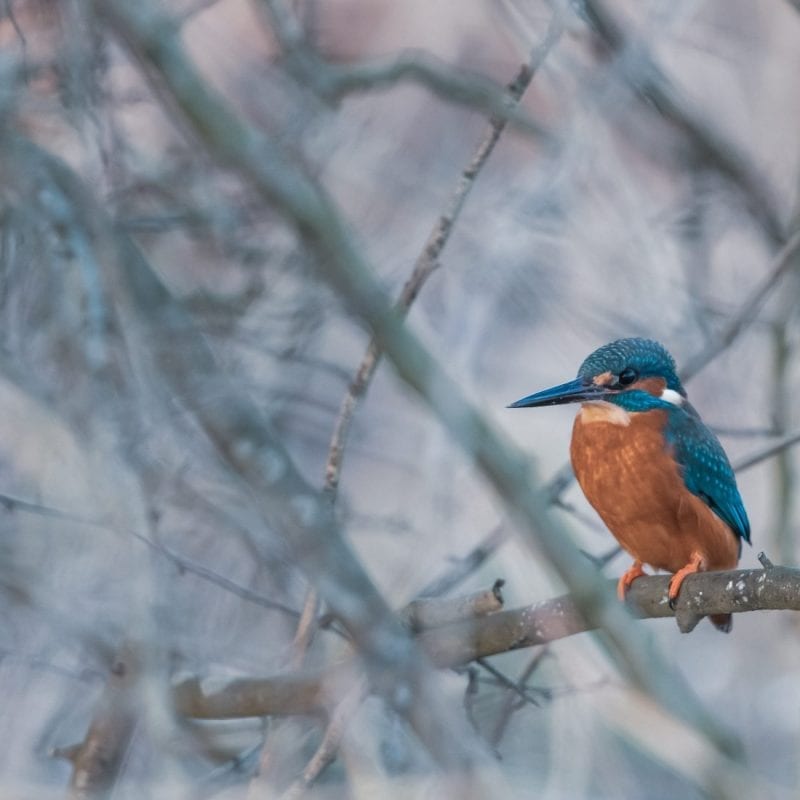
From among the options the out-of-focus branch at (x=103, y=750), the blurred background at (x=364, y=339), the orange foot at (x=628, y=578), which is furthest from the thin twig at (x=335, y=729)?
the orange foot at (x=628, y=578)

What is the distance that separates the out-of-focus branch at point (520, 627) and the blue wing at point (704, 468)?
0.35 meters

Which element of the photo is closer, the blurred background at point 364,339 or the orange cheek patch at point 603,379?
the blurred background at point 364,339

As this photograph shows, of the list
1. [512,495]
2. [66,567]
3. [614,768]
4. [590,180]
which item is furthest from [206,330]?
[614,768]

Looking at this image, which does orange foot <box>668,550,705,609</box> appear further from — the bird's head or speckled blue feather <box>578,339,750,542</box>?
the bird's head

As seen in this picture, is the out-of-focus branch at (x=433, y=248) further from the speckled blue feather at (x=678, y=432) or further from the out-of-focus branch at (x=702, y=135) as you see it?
the out-of-focus branch at (x=702, y=135)

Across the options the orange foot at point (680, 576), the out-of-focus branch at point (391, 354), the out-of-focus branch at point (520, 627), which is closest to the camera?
the out-of-focus branch at point (520, 627)

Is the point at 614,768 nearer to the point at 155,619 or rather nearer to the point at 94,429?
the point at 155,619

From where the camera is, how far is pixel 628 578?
10.6 ft

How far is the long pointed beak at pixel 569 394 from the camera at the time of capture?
2.90 m

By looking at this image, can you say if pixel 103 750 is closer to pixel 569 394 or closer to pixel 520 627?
pixel 520 627

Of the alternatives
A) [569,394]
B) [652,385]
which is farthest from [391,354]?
[652,385]

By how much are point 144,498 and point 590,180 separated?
1.64m

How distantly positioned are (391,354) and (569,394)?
0.59 metres

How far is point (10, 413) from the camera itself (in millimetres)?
3436
